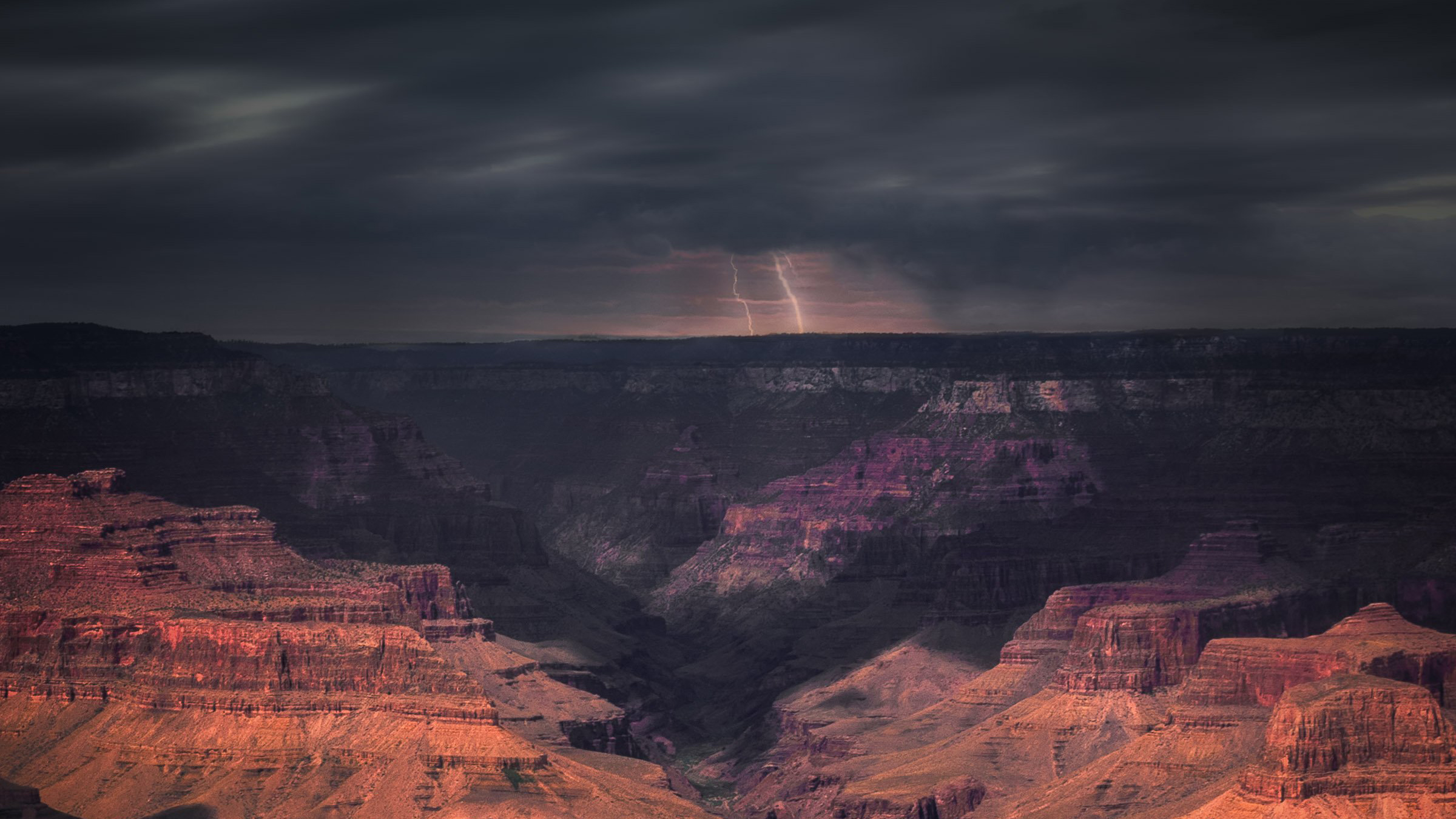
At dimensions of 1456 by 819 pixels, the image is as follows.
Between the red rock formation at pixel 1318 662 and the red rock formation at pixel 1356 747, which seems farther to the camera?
the red rock formation at pixel 1318 662

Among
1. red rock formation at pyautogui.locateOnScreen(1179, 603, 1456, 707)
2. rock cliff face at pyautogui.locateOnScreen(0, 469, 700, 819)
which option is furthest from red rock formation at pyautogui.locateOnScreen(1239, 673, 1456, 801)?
rock cliff face at pyautogui.locateOnScreen(0, 469, 700, 819)

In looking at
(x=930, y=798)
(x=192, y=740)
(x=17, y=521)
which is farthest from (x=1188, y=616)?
(x=17, y=521)

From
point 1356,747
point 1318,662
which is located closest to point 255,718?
point 1318,662

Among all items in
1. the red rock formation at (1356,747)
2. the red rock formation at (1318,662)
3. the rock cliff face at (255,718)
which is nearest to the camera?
the red rock formation at (1356,747)

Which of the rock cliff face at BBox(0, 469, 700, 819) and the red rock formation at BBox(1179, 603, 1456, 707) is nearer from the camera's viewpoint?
the red rock formation at BBox(1179, 603, 1456, 707)

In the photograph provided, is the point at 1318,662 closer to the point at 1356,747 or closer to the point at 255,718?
the point at 1356,747

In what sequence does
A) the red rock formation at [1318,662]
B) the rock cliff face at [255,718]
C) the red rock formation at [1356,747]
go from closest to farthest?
the red rock formation at [1356,747] < the red rock formation at [1318,662] < the rock cliff face at [255,718]

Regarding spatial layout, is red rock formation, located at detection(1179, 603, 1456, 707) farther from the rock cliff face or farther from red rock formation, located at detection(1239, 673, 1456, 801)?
the rock cliff face

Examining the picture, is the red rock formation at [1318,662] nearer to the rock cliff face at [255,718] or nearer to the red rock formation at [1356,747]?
the red rock formation at [1356,747]

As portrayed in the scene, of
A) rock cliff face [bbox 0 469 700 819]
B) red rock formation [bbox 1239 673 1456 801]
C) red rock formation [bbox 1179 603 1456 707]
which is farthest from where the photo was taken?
rock cliff face [bbox 0 469 700 819]

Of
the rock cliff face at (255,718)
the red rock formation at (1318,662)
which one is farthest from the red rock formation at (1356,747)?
the rock cliff face at (255,718)
